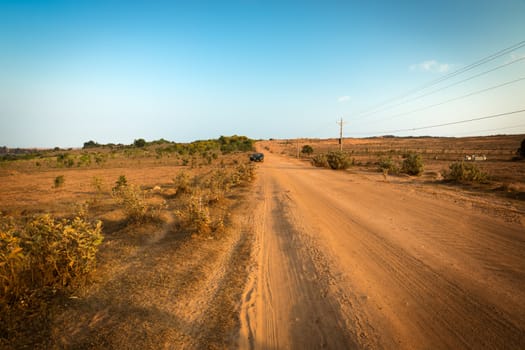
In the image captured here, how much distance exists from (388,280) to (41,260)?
18.0 feet

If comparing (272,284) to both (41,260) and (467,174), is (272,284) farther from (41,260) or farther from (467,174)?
(467,174)

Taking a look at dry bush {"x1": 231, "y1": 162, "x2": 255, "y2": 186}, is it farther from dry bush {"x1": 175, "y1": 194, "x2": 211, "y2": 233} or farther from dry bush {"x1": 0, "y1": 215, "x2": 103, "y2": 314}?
dry bush {"x1": 0, "y1": 215, "x2": 103, "y2": 314}

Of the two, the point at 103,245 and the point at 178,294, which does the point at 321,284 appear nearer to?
the point at 178,294

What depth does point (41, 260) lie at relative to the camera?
3.54 meters

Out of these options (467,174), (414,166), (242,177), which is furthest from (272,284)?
(414,166)

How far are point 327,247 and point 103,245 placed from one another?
508 cm

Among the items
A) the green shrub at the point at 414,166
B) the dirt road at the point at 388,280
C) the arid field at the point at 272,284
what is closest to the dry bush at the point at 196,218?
the arid field at the point at 272,284

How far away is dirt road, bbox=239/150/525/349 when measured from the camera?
2.80m

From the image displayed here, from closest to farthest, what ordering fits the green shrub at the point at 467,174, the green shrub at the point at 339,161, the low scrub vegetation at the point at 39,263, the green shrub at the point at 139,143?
the low scrub vegetation at the point at 39,263
the green shrub at the point at 467,174
the green shrub at the point at 339,161
the green shrub at the point at 139,143

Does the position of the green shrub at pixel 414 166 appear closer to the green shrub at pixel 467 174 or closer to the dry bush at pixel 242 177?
the green shrub at pixel 467 174

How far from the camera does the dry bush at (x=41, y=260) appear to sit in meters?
3.05

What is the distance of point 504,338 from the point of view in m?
2.69

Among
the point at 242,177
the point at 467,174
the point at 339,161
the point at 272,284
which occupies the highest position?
the point at 339,161

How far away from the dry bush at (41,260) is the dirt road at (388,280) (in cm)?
273
